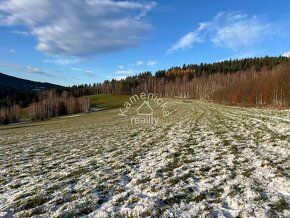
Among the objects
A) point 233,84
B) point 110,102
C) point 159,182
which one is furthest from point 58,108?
point 159,182

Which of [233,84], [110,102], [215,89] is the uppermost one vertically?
[233,84]

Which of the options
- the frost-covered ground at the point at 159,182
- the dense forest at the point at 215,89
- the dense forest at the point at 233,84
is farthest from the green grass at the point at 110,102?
the frost-covered ground at the point at 159,182

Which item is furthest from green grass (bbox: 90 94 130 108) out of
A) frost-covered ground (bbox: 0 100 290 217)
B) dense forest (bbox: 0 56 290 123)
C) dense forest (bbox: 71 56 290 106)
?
frost-covered ground (bbox: 0 100 290 217)

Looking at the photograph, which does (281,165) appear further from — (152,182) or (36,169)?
(36,169)

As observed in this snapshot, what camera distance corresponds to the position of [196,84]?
145 meters

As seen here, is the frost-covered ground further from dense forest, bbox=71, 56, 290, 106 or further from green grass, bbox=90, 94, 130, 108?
green grass, bbox=90, 94, 130, 108

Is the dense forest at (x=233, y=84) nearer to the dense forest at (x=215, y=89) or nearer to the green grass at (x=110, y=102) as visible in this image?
the dense forest at (x=215, y=89)

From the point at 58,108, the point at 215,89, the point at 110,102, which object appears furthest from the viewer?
the point at 110,102

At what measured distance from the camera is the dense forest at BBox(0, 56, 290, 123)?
63281mm

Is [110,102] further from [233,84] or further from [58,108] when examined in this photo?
[233,84]

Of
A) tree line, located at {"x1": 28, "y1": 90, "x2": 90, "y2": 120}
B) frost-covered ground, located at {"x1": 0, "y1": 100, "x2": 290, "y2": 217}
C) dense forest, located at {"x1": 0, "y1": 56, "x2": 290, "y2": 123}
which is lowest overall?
tree line, located at {"x1": 28, "y1": 90, "x2": 90, "y2": 120}

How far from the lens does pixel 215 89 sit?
418 ft

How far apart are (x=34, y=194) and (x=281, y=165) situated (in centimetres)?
1007

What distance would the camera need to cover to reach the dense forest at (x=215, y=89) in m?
63.3
